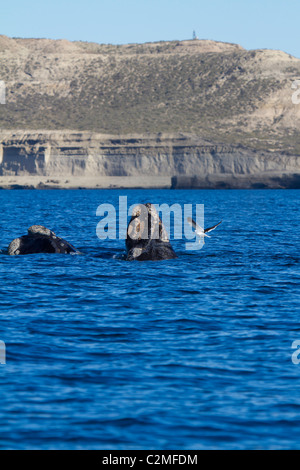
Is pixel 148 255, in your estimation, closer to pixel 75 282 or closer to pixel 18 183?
pixel 75 282

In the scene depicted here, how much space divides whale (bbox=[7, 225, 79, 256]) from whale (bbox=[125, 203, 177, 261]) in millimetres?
3245

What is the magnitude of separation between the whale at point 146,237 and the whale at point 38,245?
10.6 feet

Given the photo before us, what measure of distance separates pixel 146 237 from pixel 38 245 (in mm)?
5040

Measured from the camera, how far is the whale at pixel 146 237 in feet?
80.0

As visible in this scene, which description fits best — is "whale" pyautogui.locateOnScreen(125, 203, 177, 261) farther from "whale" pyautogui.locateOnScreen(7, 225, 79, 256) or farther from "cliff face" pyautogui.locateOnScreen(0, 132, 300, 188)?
"cliff face" pyautogui.locateOnScreen(0, 132, 300, 188)

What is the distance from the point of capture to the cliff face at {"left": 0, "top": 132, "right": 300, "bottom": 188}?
15200cm

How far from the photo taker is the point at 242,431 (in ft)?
32.2

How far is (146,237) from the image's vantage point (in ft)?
82.3

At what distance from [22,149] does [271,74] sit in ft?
228

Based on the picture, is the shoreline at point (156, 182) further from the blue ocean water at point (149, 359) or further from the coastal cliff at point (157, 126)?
the blue ocean water at point (149, 359)

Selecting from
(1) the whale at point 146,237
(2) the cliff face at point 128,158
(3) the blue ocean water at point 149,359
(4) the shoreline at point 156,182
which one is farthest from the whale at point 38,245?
(2) the cliff face at point 128,158

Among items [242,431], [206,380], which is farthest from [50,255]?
[242,431]

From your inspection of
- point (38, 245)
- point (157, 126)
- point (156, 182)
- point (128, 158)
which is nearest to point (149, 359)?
point (38, 245)
